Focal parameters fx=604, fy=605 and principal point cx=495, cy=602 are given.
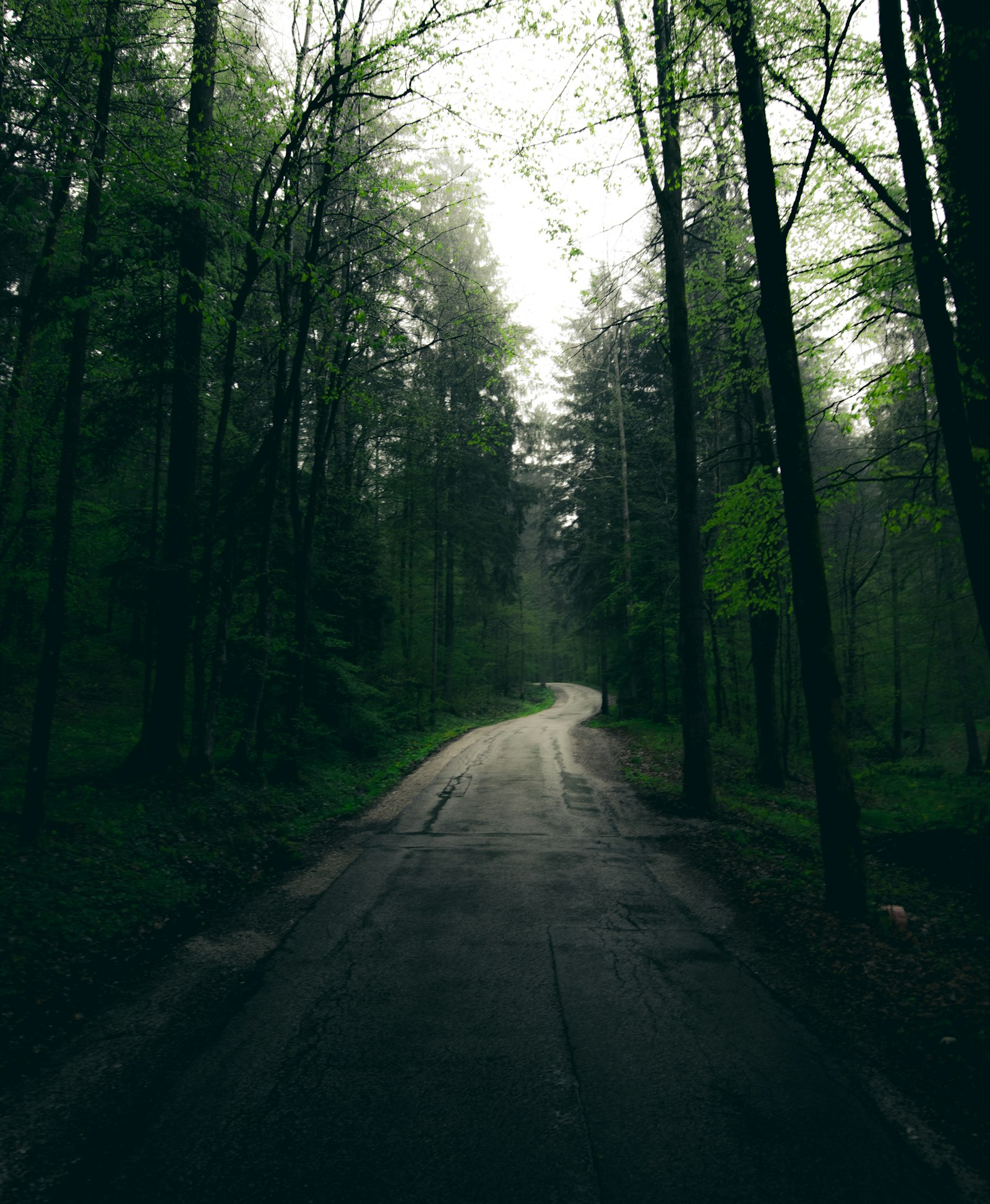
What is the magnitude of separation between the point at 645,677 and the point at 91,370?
784 inches

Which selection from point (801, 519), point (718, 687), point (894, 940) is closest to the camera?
point (894, 940)

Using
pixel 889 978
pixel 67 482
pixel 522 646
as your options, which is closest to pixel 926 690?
pixel 889 978

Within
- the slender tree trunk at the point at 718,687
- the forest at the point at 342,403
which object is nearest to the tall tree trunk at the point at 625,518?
the forest at the point at 342,403

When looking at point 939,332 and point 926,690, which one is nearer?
point 939,332

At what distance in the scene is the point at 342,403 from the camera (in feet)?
55.7

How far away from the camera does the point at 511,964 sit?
15.0 feet

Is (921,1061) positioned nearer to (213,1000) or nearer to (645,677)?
(213,1000)

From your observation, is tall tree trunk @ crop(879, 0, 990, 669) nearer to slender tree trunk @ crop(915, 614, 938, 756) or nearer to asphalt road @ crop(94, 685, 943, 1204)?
→ asphalt road @ crop(94, 685, 943, 1204)

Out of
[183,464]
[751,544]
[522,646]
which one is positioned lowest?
[751,544]

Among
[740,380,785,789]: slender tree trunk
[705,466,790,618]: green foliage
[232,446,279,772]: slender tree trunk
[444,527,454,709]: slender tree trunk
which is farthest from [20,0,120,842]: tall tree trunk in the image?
[444,527,454,709]: slender tree trunk

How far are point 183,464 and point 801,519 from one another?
348 inches

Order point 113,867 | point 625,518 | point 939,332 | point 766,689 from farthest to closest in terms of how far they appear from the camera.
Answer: point 625,518
point 766,689
point 113,867
point 939,332

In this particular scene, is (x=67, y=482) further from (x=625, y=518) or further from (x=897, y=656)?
(x=897, y=656)

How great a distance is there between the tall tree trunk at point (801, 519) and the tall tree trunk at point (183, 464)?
716 centimetres
